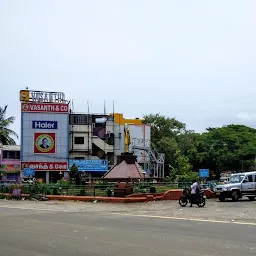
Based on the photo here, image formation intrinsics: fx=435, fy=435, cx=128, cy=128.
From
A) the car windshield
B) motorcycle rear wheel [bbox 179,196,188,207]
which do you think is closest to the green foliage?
the car windshield

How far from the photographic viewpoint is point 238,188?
2855cm

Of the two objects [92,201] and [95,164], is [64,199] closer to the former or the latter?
[92,201]

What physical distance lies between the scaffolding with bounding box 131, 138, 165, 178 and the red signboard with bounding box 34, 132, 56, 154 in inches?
457

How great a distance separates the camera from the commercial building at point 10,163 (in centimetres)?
6450

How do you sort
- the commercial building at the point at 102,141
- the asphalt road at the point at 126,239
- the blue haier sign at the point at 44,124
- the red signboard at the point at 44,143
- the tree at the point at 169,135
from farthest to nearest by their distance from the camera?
the tree at the point at 169,135
the commercial building at the point at 102,141
the blue haier sign at the point at 44,124
the red signboard at the point at 44,143
the asphalt road at the point at 126,239

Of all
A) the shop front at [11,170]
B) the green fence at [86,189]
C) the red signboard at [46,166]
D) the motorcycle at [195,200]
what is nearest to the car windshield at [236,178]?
the green fence at [86,189]

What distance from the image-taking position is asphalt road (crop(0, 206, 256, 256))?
9.17 m

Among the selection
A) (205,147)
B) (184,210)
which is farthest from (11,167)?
(184,210)

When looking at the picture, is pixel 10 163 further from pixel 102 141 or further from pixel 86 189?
pixel 86 189

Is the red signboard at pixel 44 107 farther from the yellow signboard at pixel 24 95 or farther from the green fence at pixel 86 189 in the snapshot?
the green fence at pixel 86 189

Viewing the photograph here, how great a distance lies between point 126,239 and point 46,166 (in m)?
52.1

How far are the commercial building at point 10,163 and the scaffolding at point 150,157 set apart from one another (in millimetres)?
17849

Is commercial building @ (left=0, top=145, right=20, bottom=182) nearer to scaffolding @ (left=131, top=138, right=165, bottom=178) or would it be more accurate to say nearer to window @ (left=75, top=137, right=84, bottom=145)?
window @ (left=75, top=137, right=84, bottom=145)

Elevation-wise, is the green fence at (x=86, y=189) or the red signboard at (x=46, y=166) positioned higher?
the red signboard at (x=46, y=166)
